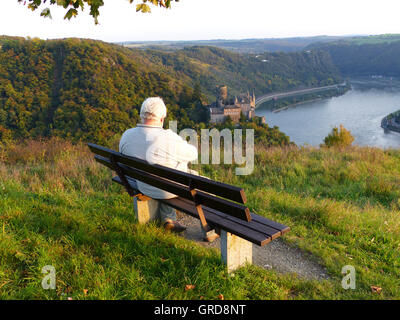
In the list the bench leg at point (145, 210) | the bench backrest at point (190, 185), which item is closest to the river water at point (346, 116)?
the bench leg at point (145, 210)

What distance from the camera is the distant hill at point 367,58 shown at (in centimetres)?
14740

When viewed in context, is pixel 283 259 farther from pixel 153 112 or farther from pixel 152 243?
pixel 153 112

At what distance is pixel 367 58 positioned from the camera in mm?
162375

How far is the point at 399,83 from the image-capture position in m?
131

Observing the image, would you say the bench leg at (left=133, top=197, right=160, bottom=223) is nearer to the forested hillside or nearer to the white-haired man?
the white-haired man

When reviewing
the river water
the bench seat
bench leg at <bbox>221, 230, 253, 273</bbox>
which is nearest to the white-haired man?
the bench seat

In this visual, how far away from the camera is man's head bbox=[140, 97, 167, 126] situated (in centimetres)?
279

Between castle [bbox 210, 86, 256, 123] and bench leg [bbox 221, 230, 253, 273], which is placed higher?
bench leg [bbox 221, 230, 253, 273]

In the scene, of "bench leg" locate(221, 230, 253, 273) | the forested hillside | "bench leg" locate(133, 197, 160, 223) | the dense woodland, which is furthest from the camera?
the forested hillside

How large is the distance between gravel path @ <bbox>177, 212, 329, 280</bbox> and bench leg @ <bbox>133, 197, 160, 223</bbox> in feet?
1.30

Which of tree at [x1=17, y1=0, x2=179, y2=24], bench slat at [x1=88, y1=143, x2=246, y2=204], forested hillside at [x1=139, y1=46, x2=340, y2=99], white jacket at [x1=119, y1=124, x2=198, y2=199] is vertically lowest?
bench slat at [x1=88, y1=143, x2=246, y2=204]

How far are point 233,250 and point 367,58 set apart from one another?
190m

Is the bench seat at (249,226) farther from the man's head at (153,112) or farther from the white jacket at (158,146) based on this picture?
the man's head at (153,112)

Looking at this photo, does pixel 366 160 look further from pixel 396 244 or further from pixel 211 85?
pixel 211 85
